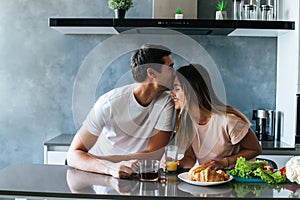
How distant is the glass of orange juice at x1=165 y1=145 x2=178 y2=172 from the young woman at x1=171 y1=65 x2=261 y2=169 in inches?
9.4

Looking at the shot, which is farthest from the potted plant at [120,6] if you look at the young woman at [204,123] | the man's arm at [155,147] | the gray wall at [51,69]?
the man's arm at [155,147]

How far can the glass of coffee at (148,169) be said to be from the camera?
78.0 inches

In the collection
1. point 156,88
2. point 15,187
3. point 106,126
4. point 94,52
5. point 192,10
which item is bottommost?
point 15,187

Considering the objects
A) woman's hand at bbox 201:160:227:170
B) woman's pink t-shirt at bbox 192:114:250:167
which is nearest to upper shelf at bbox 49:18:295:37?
woman's pink t-shirt at bbox 192:114:250:167

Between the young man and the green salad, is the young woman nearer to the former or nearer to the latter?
the young man

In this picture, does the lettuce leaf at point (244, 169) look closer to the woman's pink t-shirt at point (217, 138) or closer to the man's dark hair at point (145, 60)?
the woman's pink t-shirt at point (217, 138)

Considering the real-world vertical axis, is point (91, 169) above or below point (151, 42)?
below

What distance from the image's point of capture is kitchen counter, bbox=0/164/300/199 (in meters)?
1.75

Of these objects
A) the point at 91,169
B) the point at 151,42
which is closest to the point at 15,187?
the point at 91,169

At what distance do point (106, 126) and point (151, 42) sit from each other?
171cm

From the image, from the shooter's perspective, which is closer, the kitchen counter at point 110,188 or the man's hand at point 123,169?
the kitchen counter at point 110,188

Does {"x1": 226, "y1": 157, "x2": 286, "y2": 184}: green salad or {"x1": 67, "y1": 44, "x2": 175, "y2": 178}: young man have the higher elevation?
{"x1": 67, "y1": 44, "x2": 175, "y2": 178}: young man

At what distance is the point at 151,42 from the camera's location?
13.4 ft

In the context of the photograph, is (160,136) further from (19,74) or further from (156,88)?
(19,74)
